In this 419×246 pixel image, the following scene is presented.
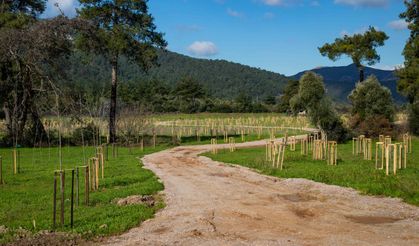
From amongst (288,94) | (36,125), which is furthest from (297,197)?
(288,94)

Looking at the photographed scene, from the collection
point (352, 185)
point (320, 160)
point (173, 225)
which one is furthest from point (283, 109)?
point (173, 225)

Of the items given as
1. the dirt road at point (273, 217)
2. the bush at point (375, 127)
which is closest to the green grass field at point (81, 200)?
the dirt road at point (273, 217)

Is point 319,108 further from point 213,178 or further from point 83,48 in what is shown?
point 213,178

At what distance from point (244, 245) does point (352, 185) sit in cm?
865

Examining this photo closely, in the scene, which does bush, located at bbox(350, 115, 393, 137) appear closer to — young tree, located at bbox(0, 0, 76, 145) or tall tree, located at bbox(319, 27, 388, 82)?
tall tree, located at bbox(319, 27, 388, 82)

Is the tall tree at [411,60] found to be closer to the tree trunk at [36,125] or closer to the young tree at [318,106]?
the young tree at [318,106]

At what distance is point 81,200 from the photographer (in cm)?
1586

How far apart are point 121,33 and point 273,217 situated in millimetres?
32741

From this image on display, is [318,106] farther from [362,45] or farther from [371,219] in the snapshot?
[371,219]

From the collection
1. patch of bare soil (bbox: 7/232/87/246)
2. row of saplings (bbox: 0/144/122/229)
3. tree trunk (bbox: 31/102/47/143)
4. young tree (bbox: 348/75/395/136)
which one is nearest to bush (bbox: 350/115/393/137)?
young tree (bbox: 348/75/395/136)

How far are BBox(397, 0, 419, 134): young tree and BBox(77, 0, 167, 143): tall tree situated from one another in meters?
23.2

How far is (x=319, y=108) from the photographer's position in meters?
43.2

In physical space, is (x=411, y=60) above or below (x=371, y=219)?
above

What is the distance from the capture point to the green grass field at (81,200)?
1209cm
